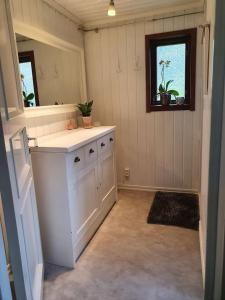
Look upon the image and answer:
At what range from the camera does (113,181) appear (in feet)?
9.05

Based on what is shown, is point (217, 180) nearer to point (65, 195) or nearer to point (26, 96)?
point (65, 195)

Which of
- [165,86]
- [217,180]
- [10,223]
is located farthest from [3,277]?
[165,86]

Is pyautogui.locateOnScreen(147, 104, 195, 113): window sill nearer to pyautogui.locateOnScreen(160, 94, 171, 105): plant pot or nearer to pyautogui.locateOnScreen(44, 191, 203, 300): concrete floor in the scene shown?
pyautogui.locateOnScreen(160, 94, 171, 105): plant pot

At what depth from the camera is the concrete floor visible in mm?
1556

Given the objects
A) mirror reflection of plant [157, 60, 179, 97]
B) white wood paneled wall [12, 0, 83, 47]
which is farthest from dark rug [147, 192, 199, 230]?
white wood paneled wall [12, 0, 83, 47]

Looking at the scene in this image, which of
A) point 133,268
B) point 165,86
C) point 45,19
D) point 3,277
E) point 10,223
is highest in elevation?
point 45,19

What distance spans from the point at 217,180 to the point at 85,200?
1182 millimetres

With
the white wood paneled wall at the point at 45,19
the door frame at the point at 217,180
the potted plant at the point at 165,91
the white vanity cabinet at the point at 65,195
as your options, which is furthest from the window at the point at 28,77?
the door frame at the point at 217,180

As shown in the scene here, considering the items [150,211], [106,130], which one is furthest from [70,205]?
[150,211]

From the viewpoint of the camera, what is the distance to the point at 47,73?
2359 mm

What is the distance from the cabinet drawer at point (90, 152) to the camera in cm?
200

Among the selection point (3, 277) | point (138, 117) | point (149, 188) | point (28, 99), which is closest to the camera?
point (3, 277)

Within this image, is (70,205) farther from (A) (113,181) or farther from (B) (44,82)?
(B) (44,82)

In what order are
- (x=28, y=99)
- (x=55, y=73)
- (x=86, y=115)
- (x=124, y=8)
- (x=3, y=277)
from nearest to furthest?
1. (x=3, y=277)
2. (x=28, y=99)
3. (x=55, y=73)
4. (x=124, y=8)
5. (x=86, y=115)
